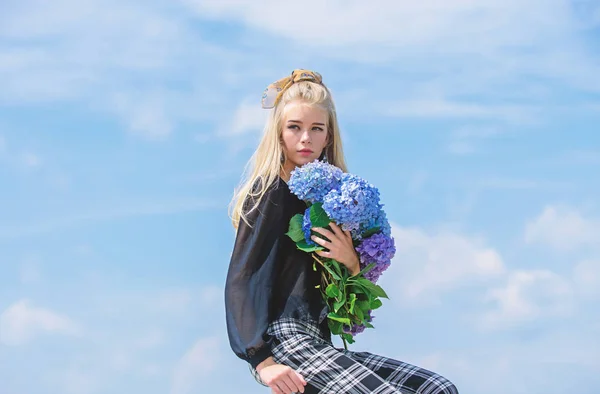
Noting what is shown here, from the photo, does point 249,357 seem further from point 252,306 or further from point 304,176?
point 304,176

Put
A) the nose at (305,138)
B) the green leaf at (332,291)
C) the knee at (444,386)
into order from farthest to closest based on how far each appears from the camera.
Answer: the nose at (305,138), the green leaf at (332,291), the knee at (444,386)

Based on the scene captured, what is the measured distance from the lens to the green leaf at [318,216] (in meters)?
4.94

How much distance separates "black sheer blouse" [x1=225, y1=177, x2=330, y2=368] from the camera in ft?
15.3

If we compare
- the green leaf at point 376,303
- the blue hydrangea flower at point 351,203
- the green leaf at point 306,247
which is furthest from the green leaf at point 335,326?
the blue hydrangea flower at point 351,203

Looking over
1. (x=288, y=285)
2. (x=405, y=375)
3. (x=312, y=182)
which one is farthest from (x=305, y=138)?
(x=405, y=375)

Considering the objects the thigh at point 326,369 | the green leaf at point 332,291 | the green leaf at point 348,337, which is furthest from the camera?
the green leaf at point 348,337

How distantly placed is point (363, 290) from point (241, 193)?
3.27 feet

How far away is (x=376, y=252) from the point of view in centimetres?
499

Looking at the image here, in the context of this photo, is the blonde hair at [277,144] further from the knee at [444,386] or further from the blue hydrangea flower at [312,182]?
the knee at [444,386]

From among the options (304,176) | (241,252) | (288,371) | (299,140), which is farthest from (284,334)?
(299,140)

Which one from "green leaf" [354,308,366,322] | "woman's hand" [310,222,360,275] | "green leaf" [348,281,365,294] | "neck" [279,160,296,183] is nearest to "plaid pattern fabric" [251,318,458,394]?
"green leaf" [354,308,366,322]

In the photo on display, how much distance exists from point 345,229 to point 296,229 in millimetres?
297

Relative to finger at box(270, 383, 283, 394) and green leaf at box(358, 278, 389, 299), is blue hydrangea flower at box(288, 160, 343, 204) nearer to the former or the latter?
green leaf at box(358, 278, 389, 299)

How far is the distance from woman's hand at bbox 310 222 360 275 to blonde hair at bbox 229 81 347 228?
49 centimetres
